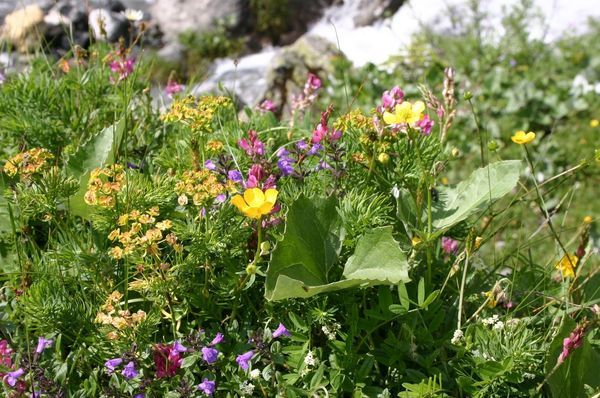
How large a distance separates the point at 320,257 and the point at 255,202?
27 centimetres

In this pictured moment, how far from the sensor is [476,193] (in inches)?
70.9

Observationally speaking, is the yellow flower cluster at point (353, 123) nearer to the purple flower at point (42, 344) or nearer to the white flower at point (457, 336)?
the white flower at point (457, 336)

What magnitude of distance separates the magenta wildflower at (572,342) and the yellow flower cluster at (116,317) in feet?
2.90

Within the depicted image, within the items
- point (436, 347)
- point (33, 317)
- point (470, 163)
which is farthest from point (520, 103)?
point (33, 317)

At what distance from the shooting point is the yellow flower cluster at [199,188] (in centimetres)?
152

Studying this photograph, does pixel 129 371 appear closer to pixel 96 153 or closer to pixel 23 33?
pixel 96 153

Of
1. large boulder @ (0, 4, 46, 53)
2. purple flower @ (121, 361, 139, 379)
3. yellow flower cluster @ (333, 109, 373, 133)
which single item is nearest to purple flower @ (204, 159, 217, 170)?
yellow flower cluster @ (333, 109, 373, 133)

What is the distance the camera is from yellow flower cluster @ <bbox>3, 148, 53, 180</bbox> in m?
1.60

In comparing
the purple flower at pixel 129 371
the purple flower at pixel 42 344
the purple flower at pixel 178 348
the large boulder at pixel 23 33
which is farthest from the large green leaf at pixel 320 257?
the large boulder at pixel 23 33

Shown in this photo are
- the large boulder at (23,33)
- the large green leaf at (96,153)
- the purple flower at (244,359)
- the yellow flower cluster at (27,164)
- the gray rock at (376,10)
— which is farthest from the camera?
the gray rock at (376,10)

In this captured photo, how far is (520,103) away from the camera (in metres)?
5.48

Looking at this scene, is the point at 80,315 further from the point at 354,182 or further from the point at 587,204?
the point at 587,204

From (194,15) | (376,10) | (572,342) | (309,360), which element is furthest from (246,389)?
(194,15)

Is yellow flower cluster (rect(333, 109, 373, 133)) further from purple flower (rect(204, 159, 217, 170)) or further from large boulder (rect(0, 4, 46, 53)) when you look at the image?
large boulder (rect(0, 4, 46, 53))
